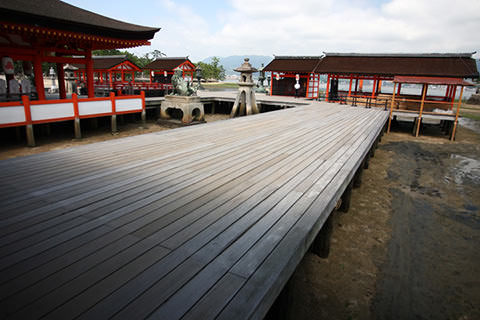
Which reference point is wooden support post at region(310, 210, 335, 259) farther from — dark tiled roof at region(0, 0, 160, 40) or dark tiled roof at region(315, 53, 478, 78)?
dark tiled roof at region(315, 53, 478, 78)

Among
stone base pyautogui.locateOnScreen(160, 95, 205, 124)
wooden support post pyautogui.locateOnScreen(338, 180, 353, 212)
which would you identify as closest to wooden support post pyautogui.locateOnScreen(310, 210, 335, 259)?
wooden support post pyautogui.locateOnScreen(338, 180, 353, 212)

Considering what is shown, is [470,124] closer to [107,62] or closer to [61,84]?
[61,84]

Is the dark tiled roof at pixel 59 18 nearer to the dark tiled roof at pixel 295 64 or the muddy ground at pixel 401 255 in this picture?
the muddy ground at pixel 401 255

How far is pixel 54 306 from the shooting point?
178cm

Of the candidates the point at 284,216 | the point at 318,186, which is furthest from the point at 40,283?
the point at 318,186

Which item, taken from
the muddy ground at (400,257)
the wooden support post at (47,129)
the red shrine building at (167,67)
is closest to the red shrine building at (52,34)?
the wooden support post at (47,129)

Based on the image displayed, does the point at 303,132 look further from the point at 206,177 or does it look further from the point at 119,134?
the point at 119,134

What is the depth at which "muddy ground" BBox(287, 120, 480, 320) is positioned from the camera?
376 cm

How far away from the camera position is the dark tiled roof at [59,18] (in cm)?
902

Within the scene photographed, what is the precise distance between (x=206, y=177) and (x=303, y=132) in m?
4.45

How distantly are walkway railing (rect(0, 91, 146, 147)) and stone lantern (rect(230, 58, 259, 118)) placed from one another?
18.0ft

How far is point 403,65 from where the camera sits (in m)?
18.4

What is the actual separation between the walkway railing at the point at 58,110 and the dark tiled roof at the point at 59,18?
2495mm

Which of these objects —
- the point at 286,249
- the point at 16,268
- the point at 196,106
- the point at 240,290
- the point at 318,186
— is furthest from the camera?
the point at 196,106
